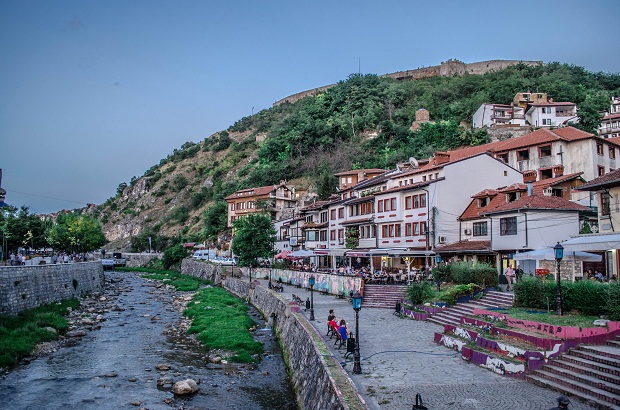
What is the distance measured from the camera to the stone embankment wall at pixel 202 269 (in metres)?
61.7

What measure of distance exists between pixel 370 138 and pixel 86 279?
6673cm

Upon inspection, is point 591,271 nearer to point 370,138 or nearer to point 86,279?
point 86,279

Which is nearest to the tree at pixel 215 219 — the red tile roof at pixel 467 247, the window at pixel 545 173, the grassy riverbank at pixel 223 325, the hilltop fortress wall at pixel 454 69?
the grassy riverbank at pixel 223 325

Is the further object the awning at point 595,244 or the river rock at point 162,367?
the river rock at point 162,367

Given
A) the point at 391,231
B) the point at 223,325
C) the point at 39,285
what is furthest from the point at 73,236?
the point at 223,325

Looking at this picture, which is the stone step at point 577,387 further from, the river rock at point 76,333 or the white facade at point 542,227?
the river rock at point 76,333

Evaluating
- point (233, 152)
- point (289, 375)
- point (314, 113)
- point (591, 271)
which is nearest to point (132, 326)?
point (289, 375)

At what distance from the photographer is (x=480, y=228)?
38.5 meters

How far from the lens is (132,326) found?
3288 cm

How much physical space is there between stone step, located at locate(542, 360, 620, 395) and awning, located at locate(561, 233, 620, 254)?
7670 millimetres

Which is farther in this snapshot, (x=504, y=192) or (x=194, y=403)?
(x=504, y=192)

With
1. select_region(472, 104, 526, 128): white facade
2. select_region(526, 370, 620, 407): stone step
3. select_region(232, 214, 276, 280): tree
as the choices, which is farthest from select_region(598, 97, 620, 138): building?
select_region(526, 370, 620, 407): stone step

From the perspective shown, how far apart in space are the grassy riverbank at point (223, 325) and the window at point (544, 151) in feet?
134

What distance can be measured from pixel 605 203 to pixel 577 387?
15.8m
